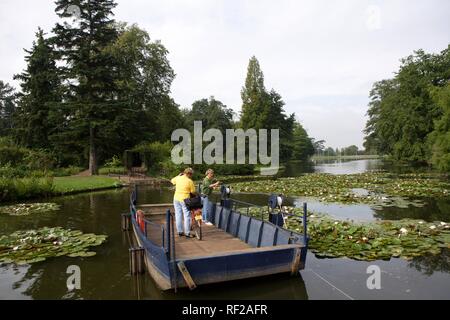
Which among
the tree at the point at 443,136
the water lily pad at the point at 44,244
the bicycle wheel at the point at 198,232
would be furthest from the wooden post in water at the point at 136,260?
the tree at the point at 443,136

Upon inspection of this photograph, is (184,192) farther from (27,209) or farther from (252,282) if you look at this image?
(27,209)

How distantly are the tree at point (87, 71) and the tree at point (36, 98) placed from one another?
22.8 ft

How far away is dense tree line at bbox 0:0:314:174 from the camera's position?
34406 millimetres

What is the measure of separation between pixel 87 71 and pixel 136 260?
2977 centimetres

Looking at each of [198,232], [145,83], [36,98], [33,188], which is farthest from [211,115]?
[198,232]

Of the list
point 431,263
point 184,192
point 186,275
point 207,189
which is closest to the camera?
point 186,275

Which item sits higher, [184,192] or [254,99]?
[254,99]

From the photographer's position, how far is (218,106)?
83.4 meters

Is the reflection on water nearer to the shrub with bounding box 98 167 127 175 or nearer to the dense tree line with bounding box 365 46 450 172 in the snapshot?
the shrub with bounding box 98 167 127 175

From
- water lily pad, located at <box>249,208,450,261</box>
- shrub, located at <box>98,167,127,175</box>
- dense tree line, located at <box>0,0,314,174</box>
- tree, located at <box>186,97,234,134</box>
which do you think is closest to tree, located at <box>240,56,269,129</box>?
tree, located at <box>186,97,234,134</box>

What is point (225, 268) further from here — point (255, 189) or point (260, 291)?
point (255, 189)

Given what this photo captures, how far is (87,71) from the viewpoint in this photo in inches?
1330

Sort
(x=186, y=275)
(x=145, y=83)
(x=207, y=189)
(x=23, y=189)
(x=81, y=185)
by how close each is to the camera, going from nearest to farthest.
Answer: (x=186, y=275) → (x=207, y=189) → (x=23, y=189) → (x=81, y=185) → (x=145, y=83)
